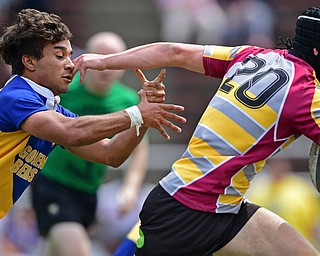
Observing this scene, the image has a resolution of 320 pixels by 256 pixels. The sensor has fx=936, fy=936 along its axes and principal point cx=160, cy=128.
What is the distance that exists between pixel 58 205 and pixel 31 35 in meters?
2.65

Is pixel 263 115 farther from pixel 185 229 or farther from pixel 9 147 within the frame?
pixel 9 147

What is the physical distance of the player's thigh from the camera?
4.85m

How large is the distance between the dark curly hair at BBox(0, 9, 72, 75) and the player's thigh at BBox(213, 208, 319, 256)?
4.83ft

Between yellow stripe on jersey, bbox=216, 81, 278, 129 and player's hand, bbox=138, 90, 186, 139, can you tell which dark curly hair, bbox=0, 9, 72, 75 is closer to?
player's hand, bbox=138, 90, 186, 139

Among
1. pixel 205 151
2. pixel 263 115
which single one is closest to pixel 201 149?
pixel 205 151

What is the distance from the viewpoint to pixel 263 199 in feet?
33.3

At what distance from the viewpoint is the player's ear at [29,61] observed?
5.20 meters

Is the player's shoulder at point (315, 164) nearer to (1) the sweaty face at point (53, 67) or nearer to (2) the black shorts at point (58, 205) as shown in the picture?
(1) the sweaty face at point (53, 67)

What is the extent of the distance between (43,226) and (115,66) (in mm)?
2716

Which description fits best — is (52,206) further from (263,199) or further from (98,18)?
(98,18)

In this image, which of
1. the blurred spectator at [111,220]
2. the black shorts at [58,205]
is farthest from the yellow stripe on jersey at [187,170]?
the blurred spectator at [111,220]

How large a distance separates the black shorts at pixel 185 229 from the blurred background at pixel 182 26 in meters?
6.10

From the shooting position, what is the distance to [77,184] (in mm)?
7668

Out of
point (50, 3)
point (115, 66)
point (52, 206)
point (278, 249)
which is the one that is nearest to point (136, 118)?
point (115, 66)
